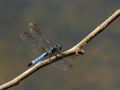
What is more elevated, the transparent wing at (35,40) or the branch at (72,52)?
the transparent wing at (35,40)

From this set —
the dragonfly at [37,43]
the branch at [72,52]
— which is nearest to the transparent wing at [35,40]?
the dragonfly at [37,43]

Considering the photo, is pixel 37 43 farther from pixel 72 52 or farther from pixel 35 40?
pixel 72 52

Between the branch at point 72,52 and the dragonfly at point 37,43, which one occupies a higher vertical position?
the dragonfly at point 37,43

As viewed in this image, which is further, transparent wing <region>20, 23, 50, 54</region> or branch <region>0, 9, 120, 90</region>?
transparent wing <region>20, 23, 50, 54</region>

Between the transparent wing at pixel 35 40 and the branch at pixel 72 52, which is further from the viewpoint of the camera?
the transparent wing at pixel 35 40

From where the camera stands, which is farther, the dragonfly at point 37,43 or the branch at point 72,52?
the dragonfly at point 37,43

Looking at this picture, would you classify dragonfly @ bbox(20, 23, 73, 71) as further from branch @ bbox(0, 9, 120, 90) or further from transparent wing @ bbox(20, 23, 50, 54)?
branch @ bbox(0, 9, 120, 90)

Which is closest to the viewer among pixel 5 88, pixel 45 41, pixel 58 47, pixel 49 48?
pixel 5 88

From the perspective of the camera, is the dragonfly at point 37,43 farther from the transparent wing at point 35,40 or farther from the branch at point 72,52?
the branch at point 72,52

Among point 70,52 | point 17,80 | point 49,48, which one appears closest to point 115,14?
point 70,52

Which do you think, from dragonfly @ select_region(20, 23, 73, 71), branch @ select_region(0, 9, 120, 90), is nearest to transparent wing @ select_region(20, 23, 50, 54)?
dragonfly @ select_region(20, 23, 73, 71)

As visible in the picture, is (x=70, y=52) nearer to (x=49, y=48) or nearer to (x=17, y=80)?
(x=17, y=80)
